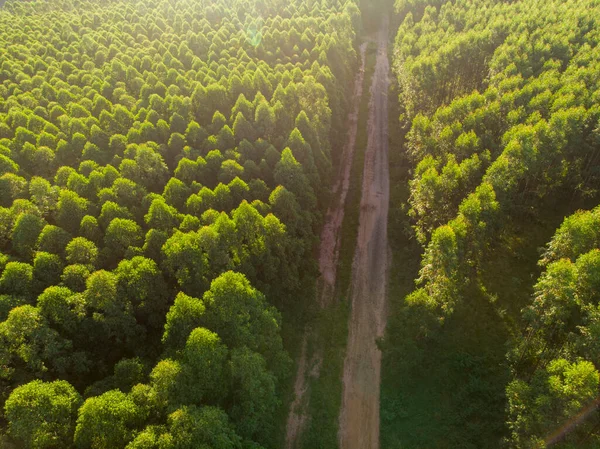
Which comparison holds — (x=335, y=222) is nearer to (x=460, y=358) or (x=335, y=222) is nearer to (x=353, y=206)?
(x=353, y=206)

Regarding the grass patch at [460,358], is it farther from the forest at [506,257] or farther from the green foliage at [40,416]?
the green foliage at [40,416]

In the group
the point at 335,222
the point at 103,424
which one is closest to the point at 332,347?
the point at 335,222

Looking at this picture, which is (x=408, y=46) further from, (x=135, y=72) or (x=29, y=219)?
(x=29, y=219)

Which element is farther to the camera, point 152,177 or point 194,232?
point 152,177

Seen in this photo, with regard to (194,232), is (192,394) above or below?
below

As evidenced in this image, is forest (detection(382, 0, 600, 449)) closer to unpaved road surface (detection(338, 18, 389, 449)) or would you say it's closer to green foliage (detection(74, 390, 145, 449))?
unpaved road surface (detection(338, 18, 389, 449))

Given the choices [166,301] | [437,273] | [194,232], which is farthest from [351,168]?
[166,301]
